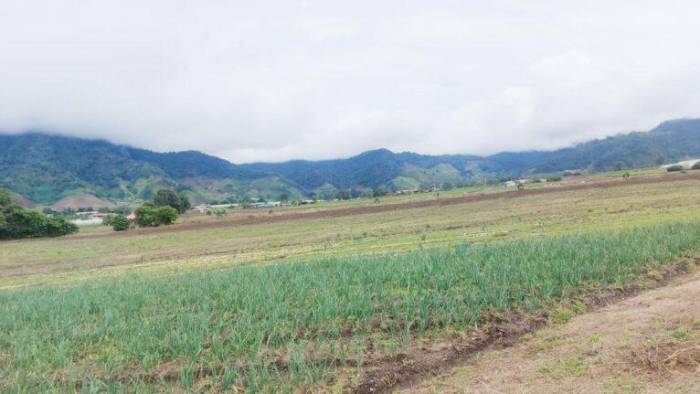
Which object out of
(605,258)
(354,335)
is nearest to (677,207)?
(605,258)

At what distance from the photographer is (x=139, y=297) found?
1249 centimetres

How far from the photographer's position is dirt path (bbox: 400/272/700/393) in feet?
20.7

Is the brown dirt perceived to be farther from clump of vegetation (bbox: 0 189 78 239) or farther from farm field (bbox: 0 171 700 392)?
clump of vegetation (bbox: 0 189 78 239)

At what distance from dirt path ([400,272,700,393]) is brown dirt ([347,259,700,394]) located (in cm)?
5

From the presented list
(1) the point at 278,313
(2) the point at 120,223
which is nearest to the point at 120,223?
(2) the point at 120,223

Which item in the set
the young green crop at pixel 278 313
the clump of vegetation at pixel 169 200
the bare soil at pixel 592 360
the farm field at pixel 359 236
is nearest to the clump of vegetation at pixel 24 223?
the clump of vegetation at pixel 169 200

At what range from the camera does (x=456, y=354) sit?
26.2 feet

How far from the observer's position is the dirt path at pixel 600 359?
6.32 m

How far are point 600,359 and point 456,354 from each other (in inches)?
84.5

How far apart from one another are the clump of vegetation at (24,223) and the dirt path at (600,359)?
75676 mm

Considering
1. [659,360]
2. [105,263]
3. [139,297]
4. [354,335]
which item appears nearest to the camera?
[659,360]

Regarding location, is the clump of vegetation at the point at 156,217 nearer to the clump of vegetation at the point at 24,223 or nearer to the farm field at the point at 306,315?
the clump of vegetation at the point at 24,223

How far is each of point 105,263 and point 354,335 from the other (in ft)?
94.2

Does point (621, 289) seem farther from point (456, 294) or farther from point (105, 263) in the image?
point (105, 263)
